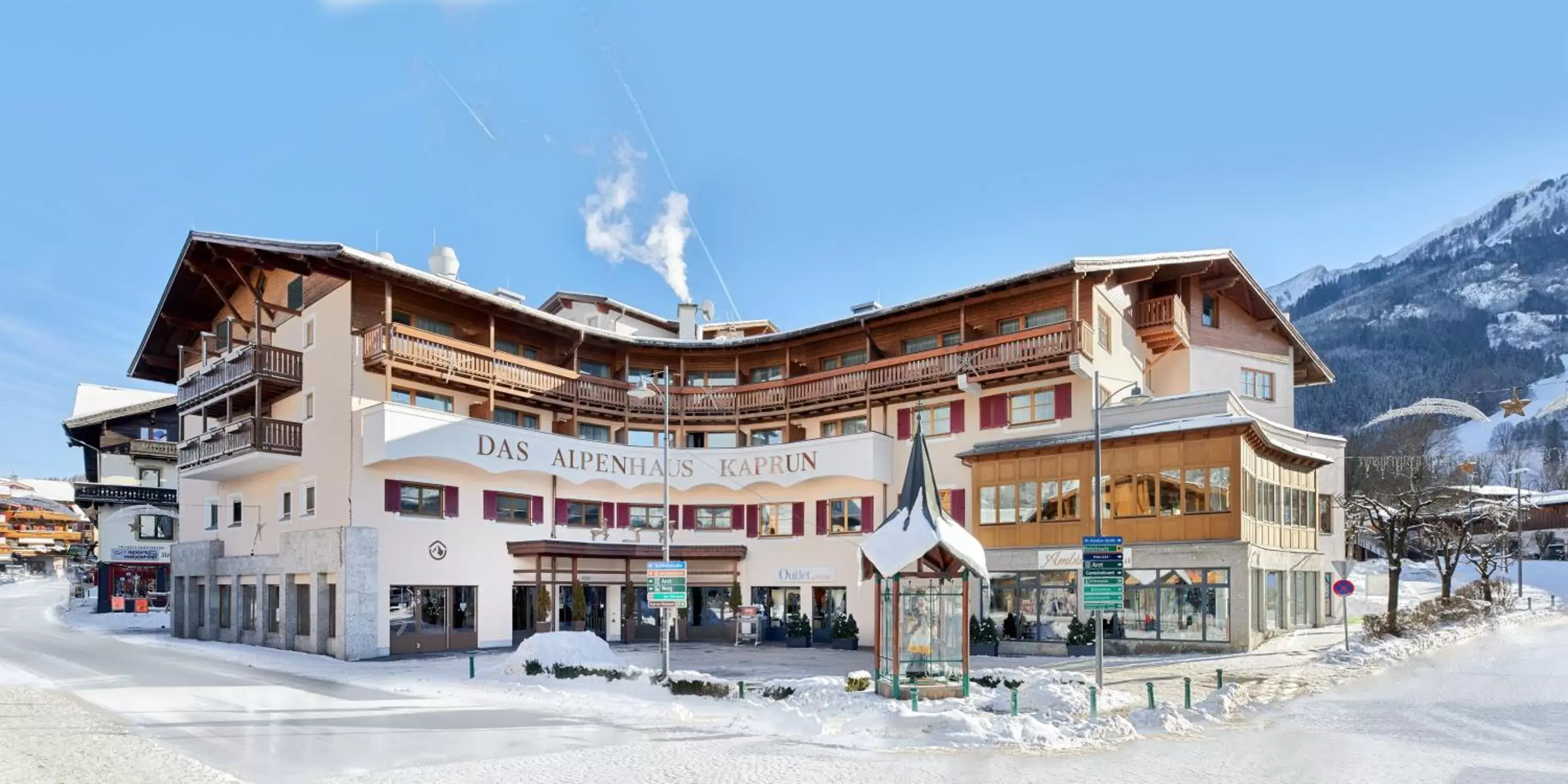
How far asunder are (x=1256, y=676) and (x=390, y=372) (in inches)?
1049

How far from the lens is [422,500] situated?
1409 inches

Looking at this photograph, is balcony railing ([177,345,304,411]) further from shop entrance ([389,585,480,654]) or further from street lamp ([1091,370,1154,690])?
street lamp ([1091,370,1154,690])

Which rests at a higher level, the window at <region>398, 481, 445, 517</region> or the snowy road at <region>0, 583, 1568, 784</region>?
the window at <region>398, 481, 445, 517</region>

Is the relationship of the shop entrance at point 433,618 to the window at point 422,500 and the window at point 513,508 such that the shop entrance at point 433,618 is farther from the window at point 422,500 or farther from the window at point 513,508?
the window at point 513,508

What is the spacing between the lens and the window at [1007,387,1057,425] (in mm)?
36469

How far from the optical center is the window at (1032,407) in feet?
120

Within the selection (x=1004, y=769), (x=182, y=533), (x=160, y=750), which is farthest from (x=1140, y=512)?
(x=182, y=533)

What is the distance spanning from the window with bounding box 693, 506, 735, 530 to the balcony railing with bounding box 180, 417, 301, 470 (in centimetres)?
1555

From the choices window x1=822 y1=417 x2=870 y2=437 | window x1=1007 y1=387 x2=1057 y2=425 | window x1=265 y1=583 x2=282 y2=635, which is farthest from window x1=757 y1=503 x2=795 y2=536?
window x1=265 y1=583 x2=282 y2=635

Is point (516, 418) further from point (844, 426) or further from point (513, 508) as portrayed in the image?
point (844, 426)

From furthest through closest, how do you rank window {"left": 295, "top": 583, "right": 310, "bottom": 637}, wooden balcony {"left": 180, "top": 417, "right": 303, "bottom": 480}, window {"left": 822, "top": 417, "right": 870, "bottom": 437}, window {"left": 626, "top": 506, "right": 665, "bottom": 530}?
1. window {"left": 626, "top": 506, "right": 665, "bottom": 530}
2. window {"left": 822, "top": 417, "right": 870, "bottom": 437}
3. wooden balcony {"left": 180, "top": 417, "right": 303, "bottom": 480}
4. window {"left": 295, "top": 583, "right": 310, "bottom": 637}

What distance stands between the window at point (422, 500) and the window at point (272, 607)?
6.31 m

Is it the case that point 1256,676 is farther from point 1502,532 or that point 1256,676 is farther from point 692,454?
point 1502,532

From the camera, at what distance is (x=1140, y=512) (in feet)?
107
